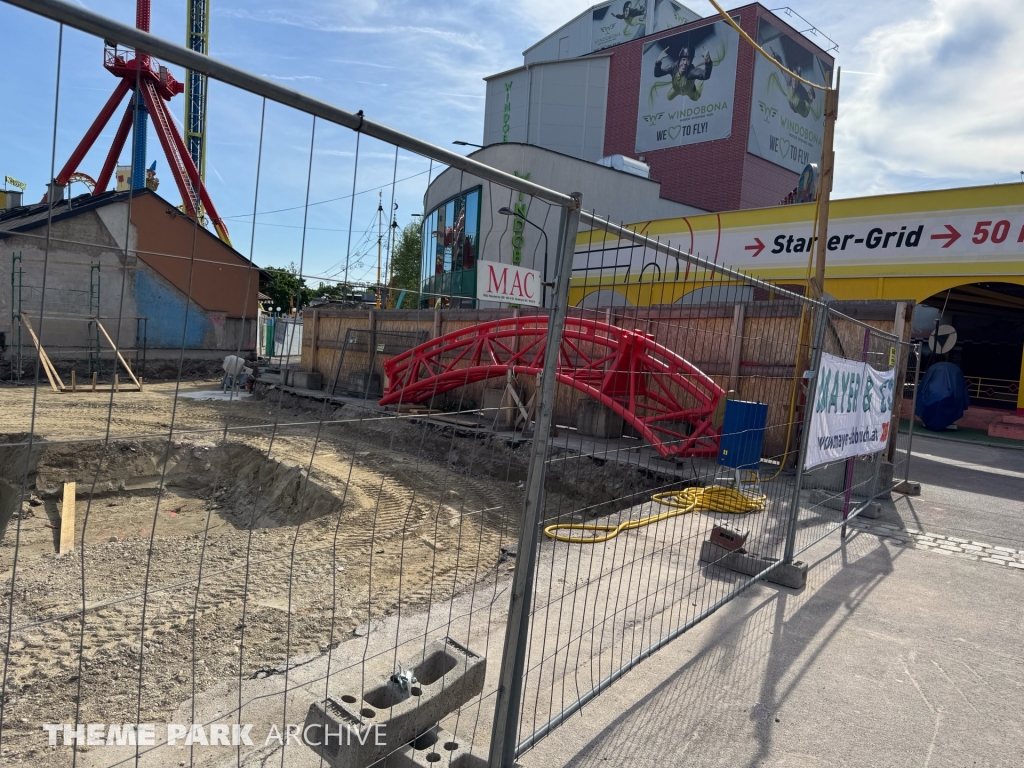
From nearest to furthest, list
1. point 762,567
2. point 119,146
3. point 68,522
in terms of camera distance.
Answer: point 119,146, point 762,567, point 68,522

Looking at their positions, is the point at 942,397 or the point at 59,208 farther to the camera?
the point at 942,397

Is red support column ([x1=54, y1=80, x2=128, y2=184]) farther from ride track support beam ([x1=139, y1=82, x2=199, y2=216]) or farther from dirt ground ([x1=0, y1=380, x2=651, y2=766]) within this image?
dirt ground ([x1=0, y1=380, x2=651, y2=766])

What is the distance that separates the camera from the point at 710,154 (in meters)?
29.1

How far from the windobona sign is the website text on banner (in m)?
2.95

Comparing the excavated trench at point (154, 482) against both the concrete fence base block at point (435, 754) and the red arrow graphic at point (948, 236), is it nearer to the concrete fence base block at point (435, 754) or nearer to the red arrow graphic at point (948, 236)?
the concrete fence base block at point (435, 754)

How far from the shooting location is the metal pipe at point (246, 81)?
1444mm

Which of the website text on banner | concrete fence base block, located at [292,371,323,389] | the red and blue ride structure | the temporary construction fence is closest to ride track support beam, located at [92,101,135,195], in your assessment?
the red and blue ride structure

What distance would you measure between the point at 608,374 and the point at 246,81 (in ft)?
26.5

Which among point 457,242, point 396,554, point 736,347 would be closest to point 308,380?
point 457,242

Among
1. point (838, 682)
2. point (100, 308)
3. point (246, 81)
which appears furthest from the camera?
point (100, 308)

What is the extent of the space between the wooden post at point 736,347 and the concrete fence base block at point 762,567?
5.39 metres

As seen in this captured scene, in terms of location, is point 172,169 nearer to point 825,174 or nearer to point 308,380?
point 825,174

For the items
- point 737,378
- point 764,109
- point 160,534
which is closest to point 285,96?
point 160,534

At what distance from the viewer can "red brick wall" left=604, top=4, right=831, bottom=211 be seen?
1102 inches
